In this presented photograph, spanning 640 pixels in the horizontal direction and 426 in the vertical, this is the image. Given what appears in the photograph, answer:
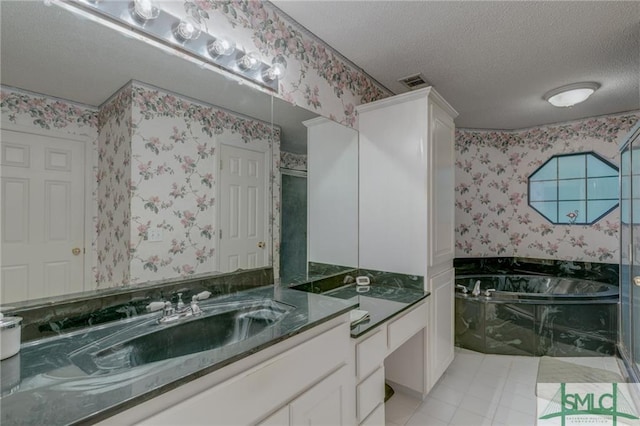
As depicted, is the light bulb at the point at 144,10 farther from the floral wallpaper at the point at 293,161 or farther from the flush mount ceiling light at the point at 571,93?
the flush mount ceiling light at the point at 571,93

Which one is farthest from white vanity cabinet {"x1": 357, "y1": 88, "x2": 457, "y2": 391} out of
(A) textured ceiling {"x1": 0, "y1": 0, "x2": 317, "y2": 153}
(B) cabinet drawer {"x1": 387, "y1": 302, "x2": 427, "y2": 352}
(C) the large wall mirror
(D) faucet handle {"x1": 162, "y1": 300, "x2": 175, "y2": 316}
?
(D) faucet handle {"x1": 162, "y1": 300, "x2": 175, "y2": 316}

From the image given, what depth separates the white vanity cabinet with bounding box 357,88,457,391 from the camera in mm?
2055

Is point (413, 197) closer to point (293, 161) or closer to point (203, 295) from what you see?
point (293, 161)

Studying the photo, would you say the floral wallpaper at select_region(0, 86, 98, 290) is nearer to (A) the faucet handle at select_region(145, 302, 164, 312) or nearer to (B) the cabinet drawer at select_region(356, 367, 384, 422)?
(A) the faucet handle at select_region(145, 302, 164, 312)

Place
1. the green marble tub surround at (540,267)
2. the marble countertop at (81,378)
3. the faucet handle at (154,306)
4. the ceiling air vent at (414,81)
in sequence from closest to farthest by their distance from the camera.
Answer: the marble countertop at (81,378) → the faucet handle at (154,306) → the ceiling air vent at (414,81) → the green marble tub surround at (540,267)

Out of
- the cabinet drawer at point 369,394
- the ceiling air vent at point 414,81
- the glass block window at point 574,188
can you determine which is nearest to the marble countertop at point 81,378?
the cabinet drawer at point 369,394

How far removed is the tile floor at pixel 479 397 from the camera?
1.92 meters

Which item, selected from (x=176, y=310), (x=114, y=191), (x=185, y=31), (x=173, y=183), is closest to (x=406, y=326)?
(x=176, y=310)

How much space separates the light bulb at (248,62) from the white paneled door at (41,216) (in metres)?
0.82

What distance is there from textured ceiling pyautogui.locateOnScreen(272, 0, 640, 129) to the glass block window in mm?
860

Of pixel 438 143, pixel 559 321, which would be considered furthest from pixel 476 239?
pixel 438 143

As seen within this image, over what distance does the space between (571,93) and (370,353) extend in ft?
8.87

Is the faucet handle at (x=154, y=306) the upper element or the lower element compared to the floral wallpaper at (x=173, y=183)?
lower

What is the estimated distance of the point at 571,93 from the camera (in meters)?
2.59
